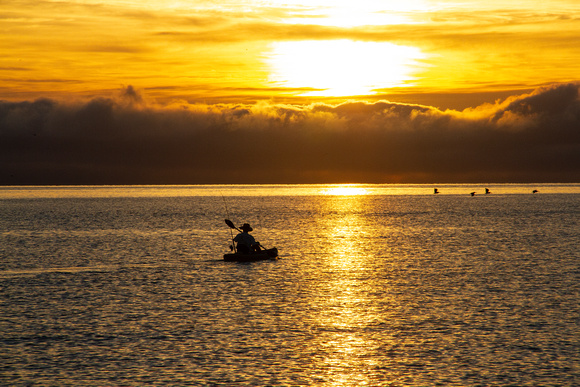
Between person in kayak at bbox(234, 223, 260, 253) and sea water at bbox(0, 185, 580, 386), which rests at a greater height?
person in kayak at bbox(234, 223, 260, 253)

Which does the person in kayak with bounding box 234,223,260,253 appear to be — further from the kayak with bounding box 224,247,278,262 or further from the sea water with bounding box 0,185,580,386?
the sea water with bounding box 0,185,580,386

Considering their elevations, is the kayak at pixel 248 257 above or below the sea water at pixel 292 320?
above

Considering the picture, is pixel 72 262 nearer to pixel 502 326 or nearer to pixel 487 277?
pixel 487 277

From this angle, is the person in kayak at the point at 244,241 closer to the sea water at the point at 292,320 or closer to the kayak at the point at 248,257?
the kayak at the point at 248,257

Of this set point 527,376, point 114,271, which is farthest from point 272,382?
point 114,271

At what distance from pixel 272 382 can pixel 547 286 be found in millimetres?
25831

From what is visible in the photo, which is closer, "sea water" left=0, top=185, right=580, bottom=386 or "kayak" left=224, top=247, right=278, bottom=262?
"sea water" left=0, top=185, right=580, bottom=386

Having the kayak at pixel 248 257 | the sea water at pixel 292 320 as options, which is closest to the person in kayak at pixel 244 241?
the kayak at pixel 248 257

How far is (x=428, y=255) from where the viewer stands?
204ft

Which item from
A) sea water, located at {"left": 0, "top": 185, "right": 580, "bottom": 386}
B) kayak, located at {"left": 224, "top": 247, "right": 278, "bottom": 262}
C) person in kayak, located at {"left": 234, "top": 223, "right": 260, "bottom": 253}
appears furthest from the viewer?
kayak, located at {"left": 224, "top": 247, "right": 278, "bottom": 262}

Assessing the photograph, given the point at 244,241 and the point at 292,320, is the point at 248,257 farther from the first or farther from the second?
the point at 292,320

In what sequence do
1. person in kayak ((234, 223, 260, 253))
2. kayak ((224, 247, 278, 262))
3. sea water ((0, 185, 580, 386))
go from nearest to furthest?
sea water ((0, 185, 580, 386)) < person in kayak ((234, 223, 260, 253)) < kayak ((224, 247, 278, 262))

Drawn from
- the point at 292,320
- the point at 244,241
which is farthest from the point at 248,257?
the point at 292,320

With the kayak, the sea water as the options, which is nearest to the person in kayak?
the kayak
